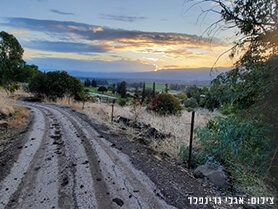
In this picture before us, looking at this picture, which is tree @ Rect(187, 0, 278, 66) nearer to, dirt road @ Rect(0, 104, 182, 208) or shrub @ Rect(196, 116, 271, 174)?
shrub @ Rect(196, 116, 271, 174)

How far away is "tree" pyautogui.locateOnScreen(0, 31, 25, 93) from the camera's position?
1734 centimetres

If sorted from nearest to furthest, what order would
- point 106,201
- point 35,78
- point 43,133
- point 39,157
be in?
1. point 106,201
2. point 39,157
3. point 43,133
4. point 35,78

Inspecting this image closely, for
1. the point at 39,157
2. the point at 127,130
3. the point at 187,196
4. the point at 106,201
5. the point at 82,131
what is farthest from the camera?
the point at 127,130

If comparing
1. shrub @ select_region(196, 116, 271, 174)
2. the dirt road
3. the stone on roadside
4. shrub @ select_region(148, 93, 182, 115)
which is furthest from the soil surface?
shrub @ select_region(148, 93, 182, 115)

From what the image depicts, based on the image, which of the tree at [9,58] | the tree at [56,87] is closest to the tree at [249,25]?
the tree at [9,58]

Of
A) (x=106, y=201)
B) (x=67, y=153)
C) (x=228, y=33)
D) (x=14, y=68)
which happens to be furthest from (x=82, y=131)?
(x=14, y=68)

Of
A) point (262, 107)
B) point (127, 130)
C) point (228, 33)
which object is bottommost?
point (127, 130)

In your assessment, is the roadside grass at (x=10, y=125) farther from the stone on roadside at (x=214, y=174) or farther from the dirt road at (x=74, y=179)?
the stone on roadside at (x=214, y=174)

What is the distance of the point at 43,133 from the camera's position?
752cm

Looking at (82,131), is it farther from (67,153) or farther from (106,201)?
(106,201)

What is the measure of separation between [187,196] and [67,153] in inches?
120

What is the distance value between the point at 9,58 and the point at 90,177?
16887mm

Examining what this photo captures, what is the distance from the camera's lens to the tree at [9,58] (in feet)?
56.9

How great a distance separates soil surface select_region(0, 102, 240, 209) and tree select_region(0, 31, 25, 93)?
13.2 metres
